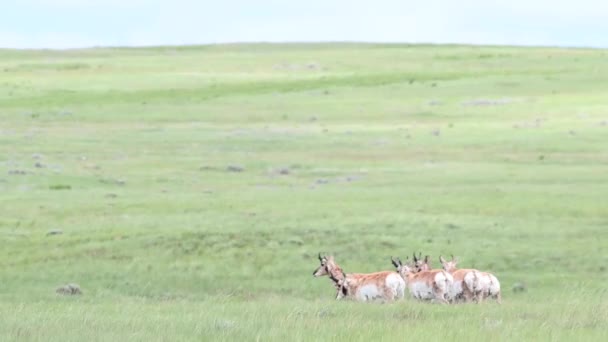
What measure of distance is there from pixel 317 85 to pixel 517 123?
835 inches

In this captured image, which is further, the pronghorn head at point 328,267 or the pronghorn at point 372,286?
the pronghorn head at point 328,267

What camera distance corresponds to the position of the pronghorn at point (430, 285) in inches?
617

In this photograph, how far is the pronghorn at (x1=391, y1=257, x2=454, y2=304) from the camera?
51.4ft

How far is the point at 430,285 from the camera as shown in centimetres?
1579

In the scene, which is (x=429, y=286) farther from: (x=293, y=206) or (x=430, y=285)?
(x=293, y=206)

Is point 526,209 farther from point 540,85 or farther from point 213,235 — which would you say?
point 540,85

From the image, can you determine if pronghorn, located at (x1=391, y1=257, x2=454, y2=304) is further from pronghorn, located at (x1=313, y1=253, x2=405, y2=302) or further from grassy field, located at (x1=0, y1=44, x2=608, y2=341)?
grassy field, located at (x1=0, y1=44, x2=608, y2=341)

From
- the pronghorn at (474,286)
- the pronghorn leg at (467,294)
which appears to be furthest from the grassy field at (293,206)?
the pronghorn leg at (467,294)

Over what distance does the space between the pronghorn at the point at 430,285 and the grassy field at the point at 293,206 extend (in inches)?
33.4

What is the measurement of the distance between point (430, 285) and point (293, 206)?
11.9m

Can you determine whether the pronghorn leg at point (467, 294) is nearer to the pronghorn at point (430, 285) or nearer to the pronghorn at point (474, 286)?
the pronghorn at point (474, 286)

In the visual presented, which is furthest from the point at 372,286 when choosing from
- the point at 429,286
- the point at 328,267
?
the point at 328,267

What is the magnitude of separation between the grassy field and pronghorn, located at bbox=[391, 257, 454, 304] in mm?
849

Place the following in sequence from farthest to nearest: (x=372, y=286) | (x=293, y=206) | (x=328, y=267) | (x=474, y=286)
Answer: (x=293, y=206) < (x=328, y=267) < (x=372, y=286) < (x=474, y=286)
